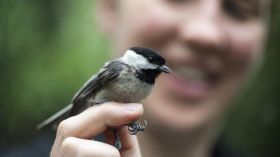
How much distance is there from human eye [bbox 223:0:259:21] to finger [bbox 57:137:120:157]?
94 centimetres

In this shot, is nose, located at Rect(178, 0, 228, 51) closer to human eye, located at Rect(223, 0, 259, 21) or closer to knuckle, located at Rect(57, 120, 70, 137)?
human eye, located at Rect(223, 0, 259, 21)

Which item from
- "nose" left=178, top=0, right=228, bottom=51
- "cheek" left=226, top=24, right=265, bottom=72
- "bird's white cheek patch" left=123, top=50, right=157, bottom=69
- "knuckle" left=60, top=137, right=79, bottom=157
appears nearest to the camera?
"knuckle" left=60, top=137, right=79, bottom=157

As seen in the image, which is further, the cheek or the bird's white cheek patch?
the cheek

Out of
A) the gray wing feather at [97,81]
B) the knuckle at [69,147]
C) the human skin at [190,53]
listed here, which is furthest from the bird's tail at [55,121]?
the human skin at [190,53]

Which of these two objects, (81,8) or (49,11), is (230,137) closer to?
(81,8)

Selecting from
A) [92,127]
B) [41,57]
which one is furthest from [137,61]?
[41,57]

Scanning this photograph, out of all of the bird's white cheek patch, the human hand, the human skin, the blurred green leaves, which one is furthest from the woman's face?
the human hand

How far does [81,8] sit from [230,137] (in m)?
1.47

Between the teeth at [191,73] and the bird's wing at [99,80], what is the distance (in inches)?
20.2

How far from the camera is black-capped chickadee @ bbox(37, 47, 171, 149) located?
28.7 inches

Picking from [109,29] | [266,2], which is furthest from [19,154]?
[266,2]

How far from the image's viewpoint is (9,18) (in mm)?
1180

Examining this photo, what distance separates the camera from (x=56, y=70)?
149 cm

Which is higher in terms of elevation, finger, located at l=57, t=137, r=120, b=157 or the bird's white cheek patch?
the bird's white cheek patch
